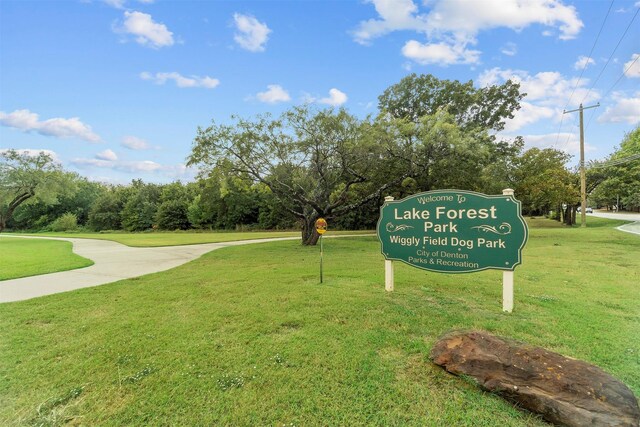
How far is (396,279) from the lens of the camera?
20.6 ft

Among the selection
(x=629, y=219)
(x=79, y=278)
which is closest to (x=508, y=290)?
(x=79, y=278)

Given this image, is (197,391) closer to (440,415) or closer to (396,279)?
(440,415)

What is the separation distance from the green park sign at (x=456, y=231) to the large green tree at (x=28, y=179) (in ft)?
100

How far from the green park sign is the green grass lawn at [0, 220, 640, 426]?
0.65m

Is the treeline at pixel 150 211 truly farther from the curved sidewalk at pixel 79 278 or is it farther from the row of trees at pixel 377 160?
the curved sidewalk at pixel 79 278

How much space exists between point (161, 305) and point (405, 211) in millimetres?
4080

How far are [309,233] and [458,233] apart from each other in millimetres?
10549

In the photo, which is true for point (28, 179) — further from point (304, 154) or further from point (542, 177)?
point (542, 177)

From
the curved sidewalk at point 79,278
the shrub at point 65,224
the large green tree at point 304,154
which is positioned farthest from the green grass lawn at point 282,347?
the shrub at point 65,224

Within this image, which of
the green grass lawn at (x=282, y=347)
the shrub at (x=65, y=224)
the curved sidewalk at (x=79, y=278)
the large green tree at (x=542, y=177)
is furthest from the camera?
the shrub at (x=65, y=224)

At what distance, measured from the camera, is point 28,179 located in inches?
961

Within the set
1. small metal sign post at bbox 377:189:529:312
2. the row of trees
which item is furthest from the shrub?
small metal sign post at bbox 377:189:529:312

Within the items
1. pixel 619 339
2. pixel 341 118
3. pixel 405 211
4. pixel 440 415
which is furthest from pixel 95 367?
pixel 341 118

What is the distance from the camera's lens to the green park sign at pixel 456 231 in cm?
411
